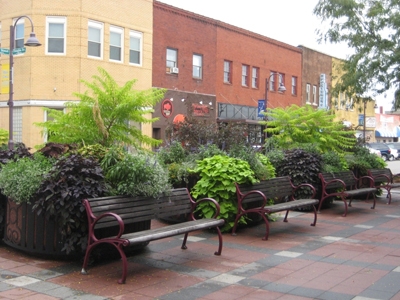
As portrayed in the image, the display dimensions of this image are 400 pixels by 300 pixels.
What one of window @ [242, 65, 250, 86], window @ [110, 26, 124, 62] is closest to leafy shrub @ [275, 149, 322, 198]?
window @ [110, 26, 124, 62]

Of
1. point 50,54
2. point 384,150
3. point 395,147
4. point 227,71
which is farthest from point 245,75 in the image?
point 395,147

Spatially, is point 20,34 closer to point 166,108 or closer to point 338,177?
point 166,108

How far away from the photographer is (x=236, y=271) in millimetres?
6680

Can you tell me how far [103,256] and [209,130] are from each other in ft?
15.8

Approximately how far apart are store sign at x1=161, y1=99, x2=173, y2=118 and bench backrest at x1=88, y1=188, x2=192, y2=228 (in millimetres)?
21547

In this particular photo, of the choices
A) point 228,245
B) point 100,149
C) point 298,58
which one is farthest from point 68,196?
point 298,58

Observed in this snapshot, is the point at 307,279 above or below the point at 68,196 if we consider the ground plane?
below

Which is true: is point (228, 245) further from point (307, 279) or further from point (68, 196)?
point (68, 196)

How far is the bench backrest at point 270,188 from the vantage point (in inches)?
360

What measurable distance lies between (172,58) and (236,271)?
80.3ft

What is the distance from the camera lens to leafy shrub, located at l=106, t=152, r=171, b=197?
696 cm

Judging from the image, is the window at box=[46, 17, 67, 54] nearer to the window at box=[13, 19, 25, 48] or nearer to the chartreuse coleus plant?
the window at box=[13, 19, 25, 48]

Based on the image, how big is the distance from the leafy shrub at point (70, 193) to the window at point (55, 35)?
19465 mm

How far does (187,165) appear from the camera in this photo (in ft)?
32.2
